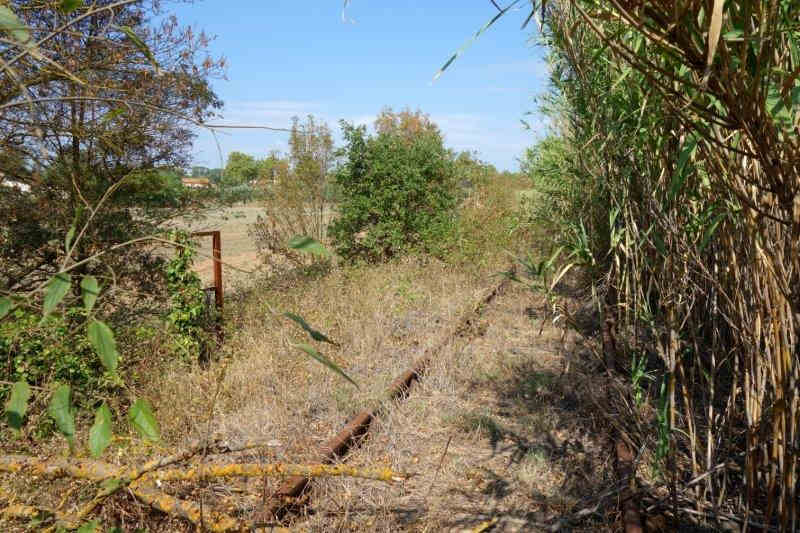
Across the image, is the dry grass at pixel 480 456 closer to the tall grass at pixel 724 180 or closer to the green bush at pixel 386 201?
the tall grass at pixel 724 180

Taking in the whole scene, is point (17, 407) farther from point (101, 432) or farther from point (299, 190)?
point (299, 190)

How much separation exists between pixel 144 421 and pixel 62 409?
0.13 m

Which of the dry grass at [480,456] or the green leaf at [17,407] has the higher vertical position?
the green leaf at [17,407]

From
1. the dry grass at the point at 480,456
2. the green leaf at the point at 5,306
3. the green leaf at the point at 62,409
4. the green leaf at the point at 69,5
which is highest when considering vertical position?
the green leaf at the point at 69,5

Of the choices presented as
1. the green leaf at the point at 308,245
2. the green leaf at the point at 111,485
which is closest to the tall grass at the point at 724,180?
the green leaf at the point at 308,245

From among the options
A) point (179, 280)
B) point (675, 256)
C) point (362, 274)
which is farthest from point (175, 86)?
point (675, 256)

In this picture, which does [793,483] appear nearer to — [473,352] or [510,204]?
[473,352]

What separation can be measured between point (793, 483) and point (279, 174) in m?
12.7

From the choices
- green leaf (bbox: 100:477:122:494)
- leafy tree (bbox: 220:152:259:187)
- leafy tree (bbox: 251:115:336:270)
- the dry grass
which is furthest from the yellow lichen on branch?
leafy tree (bbox: 251:115:336:270)

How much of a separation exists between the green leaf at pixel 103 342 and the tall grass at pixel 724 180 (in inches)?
40.6

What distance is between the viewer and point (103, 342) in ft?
3.02

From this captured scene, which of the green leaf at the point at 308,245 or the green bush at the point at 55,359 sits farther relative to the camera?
the green bush at the point at 55,359

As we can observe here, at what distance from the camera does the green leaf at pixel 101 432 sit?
1.03m

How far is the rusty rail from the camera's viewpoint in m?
3.42
